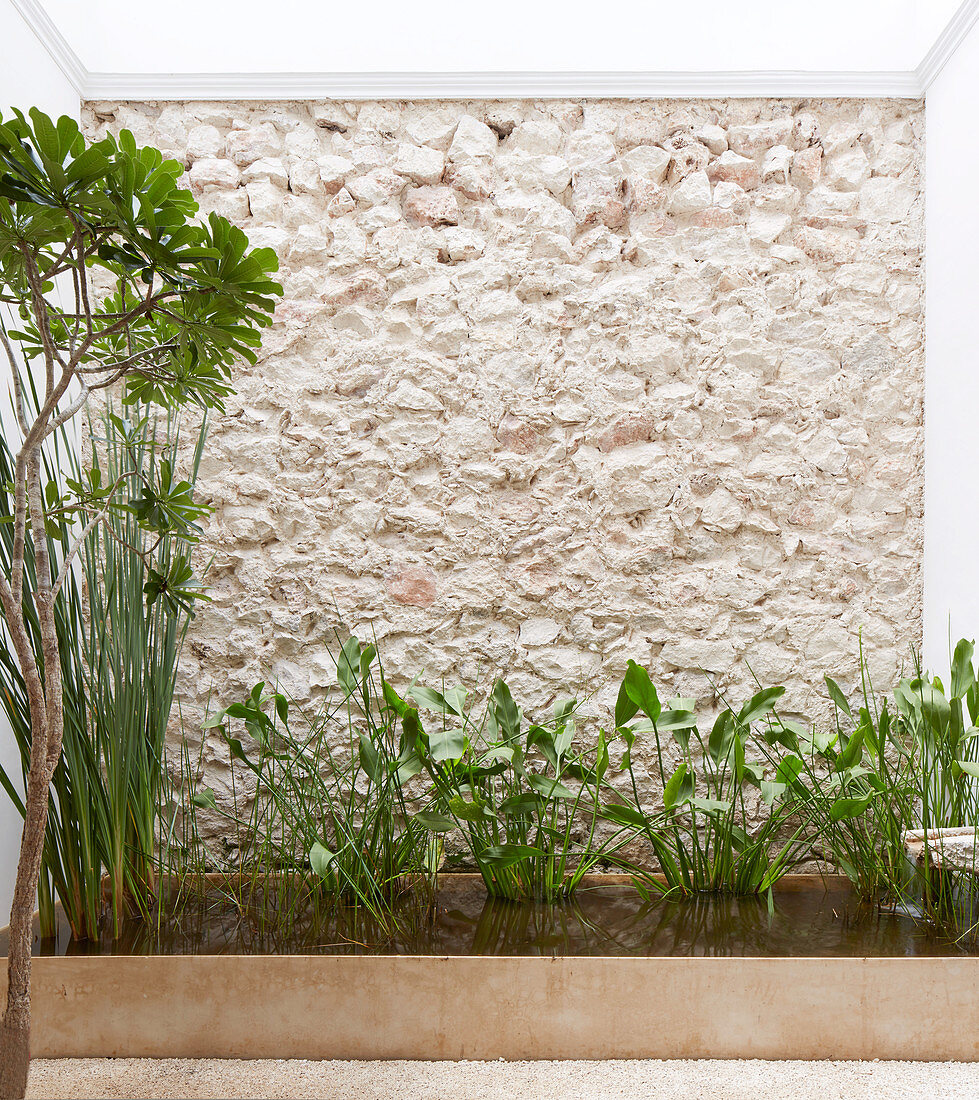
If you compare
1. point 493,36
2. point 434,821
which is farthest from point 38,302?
point 493,36

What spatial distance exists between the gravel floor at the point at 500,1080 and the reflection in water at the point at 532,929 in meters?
0.22

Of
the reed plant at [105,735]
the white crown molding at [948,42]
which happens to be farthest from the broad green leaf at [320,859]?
the white crown molding at [948,42]

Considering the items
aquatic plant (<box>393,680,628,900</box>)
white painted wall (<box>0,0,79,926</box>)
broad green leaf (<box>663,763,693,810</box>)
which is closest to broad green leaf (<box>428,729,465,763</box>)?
aquatic plant (<box>393,680,628,900</box>)

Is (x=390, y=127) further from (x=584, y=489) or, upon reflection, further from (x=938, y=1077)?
(x=938, y=1077)

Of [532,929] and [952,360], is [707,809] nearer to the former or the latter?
[532,929]

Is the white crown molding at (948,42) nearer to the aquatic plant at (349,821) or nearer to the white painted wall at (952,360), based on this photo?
the white painted wall at (952,360)

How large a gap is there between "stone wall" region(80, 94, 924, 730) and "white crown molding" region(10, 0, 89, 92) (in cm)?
44

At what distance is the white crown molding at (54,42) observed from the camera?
229 centimetres

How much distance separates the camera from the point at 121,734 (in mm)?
1940

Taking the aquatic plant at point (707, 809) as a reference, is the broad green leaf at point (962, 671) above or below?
above

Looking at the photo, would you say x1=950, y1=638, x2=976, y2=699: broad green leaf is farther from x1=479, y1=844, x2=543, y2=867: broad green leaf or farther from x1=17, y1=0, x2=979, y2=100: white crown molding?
x1=17, y1=0, x2=979, y2=100: white crown molding

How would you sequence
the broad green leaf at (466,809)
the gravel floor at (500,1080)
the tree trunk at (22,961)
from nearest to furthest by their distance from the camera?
the tree trunk at (22,961), the gravel floor at (500,1080), the broad green leaf at (466,809)

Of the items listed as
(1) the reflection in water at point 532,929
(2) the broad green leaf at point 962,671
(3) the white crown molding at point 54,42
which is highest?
(3) the white crown molding at point 54,42

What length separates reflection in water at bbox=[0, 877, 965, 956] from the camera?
5.97 ft
